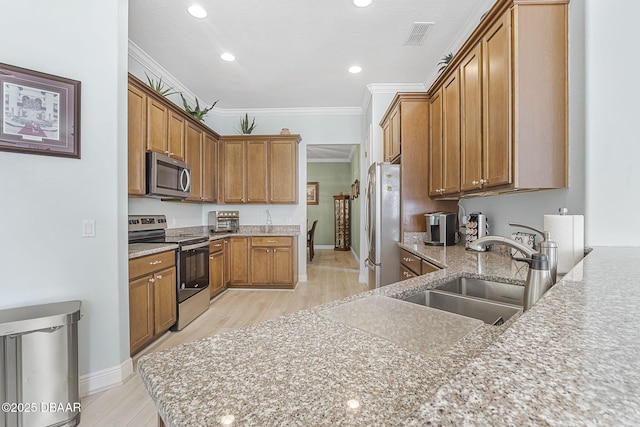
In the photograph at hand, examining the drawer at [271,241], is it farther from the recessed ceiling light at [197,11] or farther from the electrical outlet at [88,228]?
the recessed ceiling light at [197,11]

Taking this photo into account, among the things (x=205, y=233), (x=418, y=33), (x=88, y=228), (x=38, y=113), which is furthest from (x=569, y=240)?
(x=205, y=233)

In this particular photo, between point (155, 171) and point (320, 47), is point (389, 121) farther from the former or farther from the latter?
point (155, 171)

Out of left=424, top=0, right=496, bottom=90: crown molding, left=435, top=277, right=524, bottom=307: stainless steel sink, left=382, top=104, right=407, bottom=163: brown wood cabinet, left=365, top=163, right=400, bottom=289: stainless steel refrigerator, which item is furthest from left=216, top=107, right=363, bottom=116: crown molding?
left=435, top=277, right=524, bottom=307: stainless steel sink

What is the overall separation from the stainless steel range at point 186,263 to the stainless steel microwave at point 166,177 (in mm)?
369

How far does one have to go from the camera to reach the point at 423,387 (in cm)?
51

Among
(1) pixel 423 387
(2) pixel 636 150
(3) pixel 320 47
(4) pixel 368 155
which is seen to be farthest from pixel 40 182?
(4) pixel 368 155

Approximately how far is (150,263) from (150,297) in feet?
0.96

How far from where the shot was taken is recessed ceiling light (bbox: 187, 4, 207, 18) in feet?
8.17

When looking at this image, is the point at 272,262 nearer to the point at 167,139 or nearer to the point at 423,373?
the point at 167,139

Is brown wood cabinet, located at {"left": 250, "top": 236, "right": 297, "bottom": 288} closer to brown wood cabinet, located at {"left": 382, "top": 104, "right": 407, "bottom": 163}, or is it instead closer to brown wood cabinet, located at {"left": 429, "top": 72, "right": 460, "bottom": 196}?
brown wood cabinet, located at {"left": 382, "top": 104, "right": 407, "bottom": 163}

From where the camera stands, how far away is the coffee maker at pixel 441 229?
8.69 feet

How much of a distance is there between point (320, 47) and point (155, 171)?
2.16 metres

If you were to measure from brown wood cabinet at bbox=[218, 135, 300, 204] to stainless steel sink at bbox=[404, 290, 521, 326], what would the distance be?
3487mm

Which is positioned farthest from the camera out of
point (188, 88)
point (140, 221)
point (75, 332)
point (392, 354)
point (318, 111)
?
point (318, 111)
